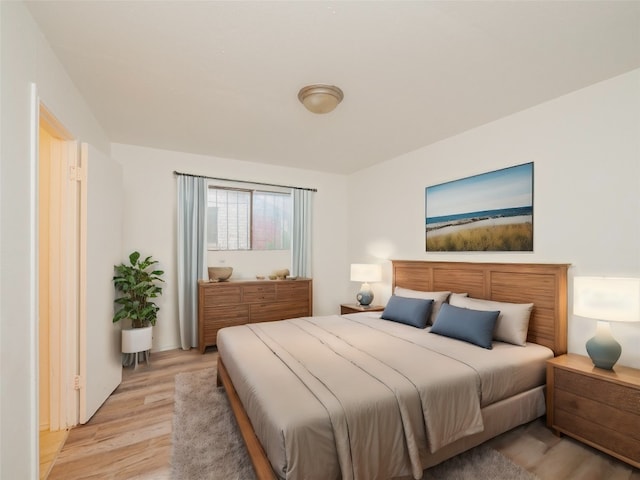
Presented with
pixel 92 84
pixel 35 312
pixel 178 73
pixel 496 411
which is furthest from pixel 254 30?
pixel 496 411

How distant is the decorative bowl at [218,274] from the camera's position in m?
4.21

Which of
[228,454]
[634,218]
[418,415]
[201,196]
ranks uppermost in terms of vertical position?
[201,196]

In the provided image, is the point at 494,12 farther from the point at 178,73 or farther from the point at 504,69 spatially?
the point at 178,73

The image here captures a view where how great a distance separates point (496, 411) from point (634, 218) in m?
1.75

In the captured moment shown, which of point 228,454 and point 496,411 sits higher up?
point 496,411

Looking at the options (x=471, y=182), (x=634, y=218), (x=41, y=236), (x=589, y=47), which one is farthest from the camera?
(x=471, y=182)

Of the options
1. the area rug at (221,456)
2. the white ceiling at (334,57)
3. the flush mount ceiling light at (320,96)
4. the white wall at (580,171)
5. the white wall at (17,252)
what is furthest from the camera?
the flush mount ceiling light at (320,96)

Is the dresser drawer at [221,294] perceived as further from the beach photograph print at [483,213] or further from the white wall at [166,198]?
the beach photograph print at [483,213]

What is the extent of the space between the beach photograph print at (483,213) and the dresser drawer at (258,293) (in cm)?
227

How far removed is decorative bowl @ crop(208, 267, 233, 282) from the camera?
421 centimetres

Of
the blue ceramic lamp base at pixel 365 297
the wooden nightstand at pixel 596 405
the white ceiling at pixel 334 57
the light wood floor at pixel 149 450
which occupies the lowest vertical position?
the light wood floor at pixel 149 450

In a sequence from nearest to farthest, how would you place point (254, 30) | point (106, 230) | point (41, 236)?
point (254, 30)
point (41, 236)
point (106, 230)

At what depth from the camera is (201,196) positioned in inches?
167

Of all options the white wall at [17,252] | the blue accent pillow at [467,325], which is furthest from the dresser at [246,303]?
the white wall at [17,252]
